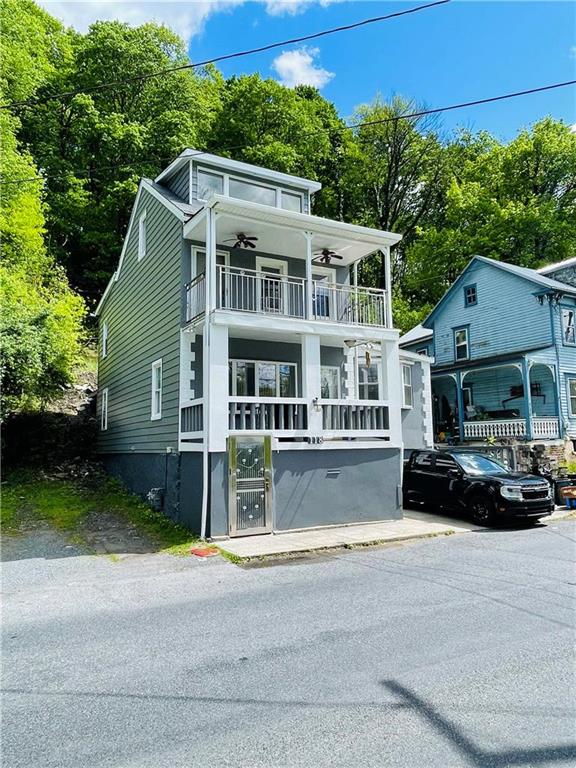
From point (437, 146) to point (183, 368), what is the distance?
110ft

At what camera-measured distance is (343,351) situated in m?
14.7

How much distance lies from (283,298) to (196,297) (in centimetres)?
238

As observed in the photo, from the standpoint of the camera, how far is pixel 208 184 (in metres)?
14.3

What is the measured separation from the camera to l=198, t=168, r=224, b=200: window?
46.5ft

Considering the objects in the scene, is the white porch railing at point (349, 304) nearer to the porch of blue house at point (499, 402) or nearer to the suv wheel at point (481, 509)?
the suv wheel at point (481, 509)

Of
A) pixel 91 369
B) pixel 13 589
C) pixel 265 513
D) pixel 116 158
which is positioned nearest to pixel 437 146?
pixel 116 158

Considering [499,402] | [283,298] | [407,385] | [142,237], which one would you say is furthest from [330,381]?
[499,402]

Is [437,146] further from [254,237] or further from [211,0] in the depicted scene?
[211,0]

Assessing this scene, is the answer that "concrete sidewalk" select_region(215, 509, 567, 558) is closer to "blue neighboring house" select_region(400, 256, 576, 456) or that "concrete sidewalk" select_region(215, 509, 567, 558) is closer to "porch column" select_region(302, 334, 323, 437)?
"porch column" select_region(302, 334, 323, 437)

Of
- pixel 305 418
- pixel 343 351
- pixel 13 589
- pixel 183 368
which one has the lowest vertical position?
Result: pixel 13 589

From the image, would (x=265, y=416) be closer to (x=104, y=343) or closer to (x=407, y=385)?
(x=407, y=385)

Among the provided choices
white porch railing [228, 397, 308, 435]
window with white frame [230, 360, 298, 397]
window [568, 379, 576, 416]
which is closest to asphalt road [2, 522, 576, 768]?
white porch railing [228, 397, 308, 435]

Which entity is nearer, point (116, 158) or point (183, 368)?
point (183, 368)

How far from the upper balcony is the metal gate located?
2782 mm
